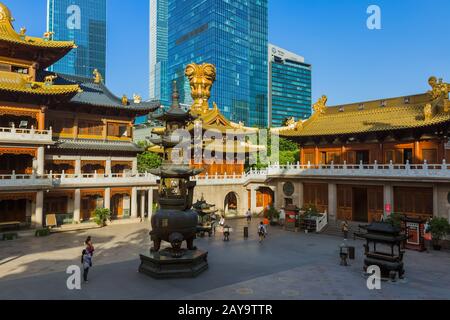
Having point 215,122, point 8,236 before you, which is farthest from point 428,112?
point 8,236

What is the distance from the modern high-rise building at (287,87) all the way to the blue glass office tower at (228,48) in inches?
516

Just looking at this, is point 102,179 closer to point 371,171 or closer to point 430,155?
point 371,171

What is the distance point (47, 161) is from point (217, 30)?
102931 millimetres

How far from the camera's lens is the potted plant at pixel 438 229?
23016 mm

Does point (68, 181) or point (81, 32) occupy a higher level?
point (81, 32)

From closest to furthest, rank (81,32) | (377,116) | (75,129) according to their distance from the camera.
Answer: (377,116)
(75,129)
(81,32)

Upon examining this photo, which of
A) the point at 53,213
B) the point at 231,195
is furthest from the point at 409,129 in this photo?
the point at 53,213

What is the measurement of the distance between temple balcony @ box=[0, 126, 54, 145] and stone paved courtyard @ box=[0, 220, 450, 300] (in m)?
7.98

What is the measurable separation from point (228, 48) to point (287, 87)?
46408 millimetres

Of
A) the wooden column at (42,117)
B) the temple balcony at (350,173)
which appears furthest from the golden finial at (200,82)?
the wooden column at (42,117)

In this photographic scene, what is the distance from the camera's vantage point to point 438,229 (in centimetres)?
2312

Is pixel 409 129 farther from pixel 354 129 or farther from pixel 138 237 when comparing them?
pixel 138 237

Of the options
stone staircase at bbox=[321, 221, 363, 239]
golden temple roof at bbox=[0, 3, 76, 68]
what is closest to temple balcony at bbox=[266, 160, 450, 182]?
stone staircase at bbox=[321, 221, 363, 239]

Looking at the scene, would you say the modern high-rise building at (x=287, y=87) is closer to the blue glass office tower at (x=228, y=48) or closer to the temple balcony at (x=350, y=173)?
the blue glass office tower at (x=228, y=48)
